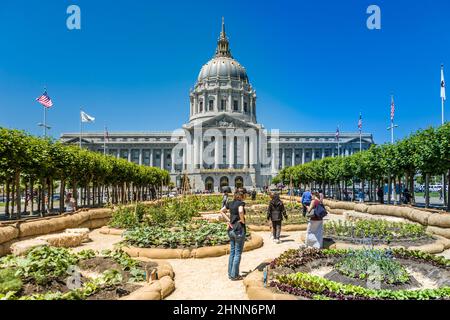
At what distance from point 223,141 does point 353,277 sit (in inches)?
4084

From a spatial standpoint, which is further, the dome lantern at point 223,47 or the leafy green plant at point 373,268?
the dome lantern at point 223,47

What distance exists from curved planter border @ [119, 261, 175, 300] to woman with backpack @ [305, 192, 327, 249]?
17.6ft

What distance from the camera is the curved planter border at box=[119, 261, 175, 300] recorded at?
7196 millimetres

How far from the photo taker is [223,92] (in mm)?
124125

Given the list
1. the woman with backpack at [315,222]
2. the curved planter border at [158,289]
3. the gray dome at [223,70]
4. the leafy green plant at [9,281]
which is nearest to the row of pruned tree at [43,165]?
the leafy green plant at [9,281]

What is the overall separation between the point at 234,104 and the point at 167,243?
114532 mm

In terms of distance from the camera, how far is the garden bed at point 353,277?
744cm

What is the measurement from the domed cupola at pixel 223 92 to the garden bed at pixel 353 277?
112219 millimetres

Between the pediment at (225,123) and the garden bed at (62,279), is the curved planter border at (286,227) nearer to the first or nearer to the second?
the garden bed at (62,279)

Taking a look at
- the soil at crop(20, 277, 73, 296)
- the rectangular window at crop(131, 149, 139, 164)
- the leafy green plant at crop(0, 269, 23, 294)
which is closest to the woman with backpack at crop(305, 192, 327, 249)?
the soil at crop(20, 277, 73, 296)

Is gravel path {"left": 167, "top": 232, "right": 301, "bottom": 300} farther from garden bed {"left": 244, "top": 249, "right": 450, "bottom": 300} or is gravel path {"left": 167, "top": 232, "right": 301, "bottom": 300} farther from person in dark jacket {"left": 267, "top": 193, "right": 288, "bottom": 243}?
person in dark jacket {"left": 267, "top": 193, "right": 288, "bottom": 243}
